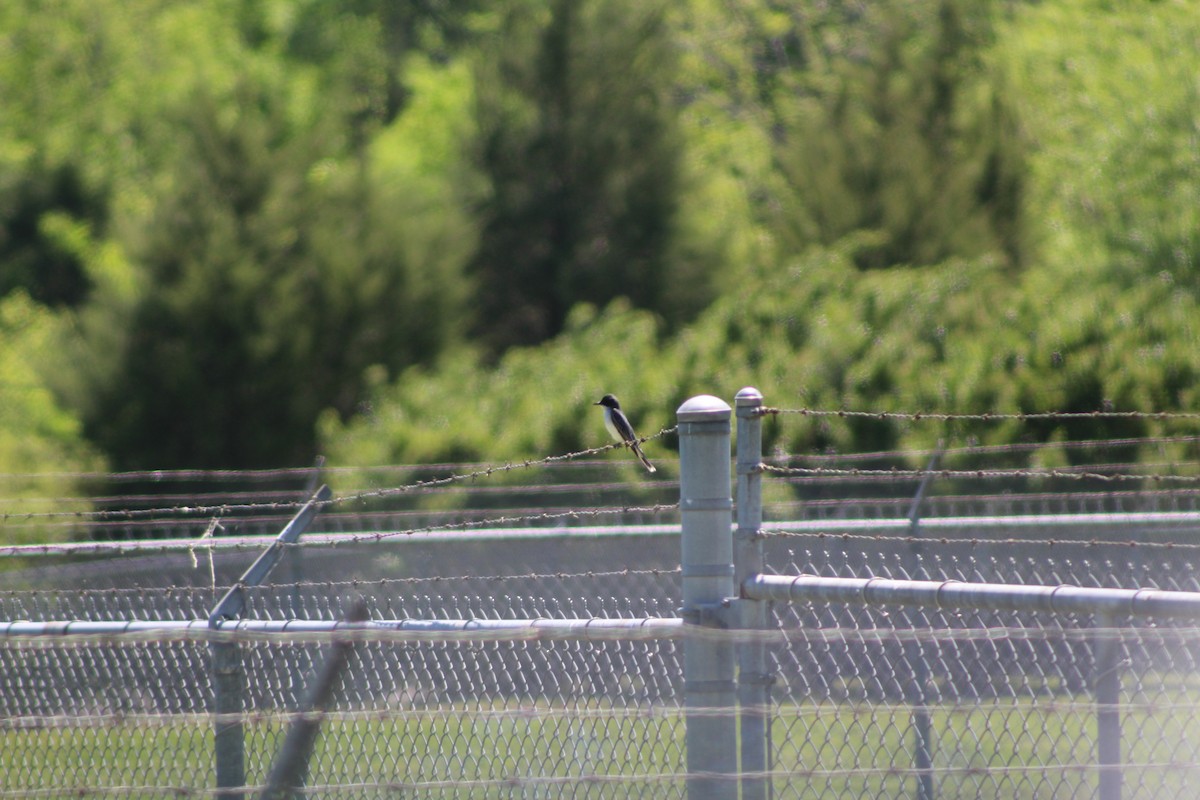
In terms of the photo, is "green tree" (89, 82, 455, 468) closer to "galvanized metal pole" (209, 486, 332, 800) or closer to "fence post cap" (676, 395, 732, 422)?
"galvanized metal pole" (209, 486, 332, 800)

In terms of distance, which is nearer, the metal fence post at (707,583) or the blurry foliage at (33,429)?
the metal fence post at (707,583)

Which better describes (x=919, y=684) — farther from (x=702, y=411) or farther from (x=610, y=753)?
(x=702, y=411)

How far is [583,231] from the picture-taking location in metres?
22.0

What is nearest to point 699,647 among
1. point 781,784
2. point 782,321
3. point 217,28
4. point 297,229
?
point 781,784

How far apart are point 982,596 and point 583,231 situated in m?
19.4

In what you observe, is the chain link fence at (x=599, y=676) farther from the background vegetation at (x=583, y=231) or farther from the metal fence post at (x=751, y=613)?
the background vegetation at (x=583, y=231)

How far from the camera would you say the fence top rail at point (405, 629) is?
2.96m

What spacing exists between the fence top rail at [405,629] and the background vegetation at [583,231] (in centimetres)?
723

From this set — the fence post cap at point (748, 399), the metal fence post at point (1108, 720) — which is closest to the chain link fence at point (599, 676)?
the metal fence post at point (1108, 720)

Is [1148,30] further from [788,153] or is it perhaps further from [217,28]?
[217,28]

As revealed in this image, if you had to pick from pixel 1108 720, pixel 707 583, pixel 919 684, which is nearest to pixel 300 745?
pixel 707 583

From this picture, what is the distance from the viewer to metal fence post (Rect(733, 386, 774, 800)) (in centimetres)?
313

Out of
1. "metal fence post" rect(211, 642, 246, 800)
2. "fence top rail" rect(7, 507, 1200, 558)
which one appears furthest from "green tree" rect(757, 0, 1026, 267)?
"metal fence post" rect(211, 642, 246, 800)

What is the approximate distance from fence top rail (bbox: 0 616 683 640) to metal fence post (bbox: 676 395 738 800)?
80 mm
